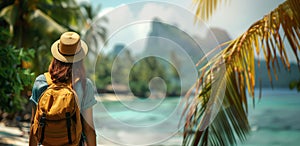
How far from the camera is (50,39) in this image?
11.4 meters

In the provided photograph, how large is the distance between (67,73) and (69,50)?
125 mm

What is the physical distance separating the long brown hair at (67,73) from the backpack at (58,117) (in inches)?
1.7

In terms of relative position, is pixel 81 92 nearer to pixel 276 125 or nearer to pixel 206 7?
pixel 206 7

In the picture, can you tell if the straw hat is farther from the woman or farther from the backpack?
the backpack

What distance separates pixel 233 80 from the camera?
3.37 meters

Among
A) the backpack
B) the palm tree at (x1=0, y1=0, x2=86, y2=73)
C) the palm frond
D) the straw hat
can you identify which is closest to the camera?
the backpack

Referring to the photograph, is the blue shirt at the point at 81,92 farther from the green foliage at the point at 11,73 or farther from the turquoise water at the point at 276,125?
the turquoise water at the point at 276,125

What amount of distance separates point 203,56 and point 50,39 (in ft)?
29.9

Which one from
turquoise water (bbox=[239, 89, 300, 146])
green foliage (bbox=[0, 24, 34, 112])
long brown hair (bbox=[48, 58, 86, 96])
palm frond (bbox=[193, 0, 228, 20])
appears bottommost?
turquoise water (bbox=[239, 89, 300, 146])

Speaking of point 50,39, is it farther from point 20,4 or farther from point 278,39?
point 278,39

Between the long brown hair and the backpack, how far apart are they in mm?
43

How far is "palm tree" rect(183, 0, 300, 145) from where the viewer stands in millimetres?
3254

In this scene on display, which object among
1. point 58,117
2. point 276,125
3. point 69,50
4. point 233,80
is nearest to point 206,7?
point 233,80

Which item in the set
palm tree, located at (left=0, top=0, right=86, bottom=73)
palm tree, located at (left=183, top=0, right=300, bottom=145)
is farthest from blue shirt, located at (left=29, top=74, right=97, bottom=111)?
palm tree, located at (left=0, top=0, right=86, bottom=73)
